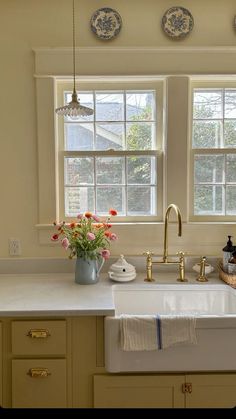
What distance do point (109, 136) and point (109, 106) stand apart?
0.66 feet

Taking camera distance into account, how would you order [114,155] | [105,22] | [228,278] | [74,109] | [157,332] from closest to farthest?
[157,332] → [74,109] → [228,278] → [105,22] → [114,155]

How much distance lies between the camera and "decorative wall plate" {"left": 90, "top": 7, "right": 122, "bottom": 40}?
2072 mm

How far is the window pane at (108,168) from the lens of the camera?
222 cm

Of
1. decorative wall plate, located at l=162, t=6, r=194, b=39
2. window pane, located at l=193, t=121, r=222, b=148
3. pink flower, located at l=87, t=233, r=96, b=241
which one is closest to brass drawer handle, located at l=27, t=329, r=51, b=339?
pink flower, located at l=87, t=233, r=96, b=241

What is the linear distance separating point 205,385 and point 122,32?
6.82 feet

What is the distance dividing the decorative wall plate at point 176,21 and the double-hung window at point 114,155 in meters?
0.37

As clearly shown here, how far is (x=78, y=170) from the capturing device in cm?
222

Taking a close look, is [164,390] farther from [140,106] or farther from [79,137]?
[140,106]

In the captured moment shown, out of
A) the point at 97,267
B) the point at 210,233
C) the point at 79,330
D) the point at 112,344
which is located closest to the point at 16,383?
the point at 79,330

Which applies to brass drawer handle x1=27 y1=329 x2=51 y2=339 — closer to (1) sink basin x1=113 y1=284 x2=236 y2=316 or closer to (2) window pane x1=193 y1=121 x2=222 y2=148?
(1) sink basin x1=113 y1=284 x2=236 y2=316

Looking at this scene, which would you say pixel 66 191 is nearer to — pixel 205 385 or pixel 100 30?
pixel 100 30

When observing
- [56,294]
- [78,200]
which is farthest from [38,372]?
[78,200]

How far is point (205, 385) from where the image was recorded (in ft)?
5.00
